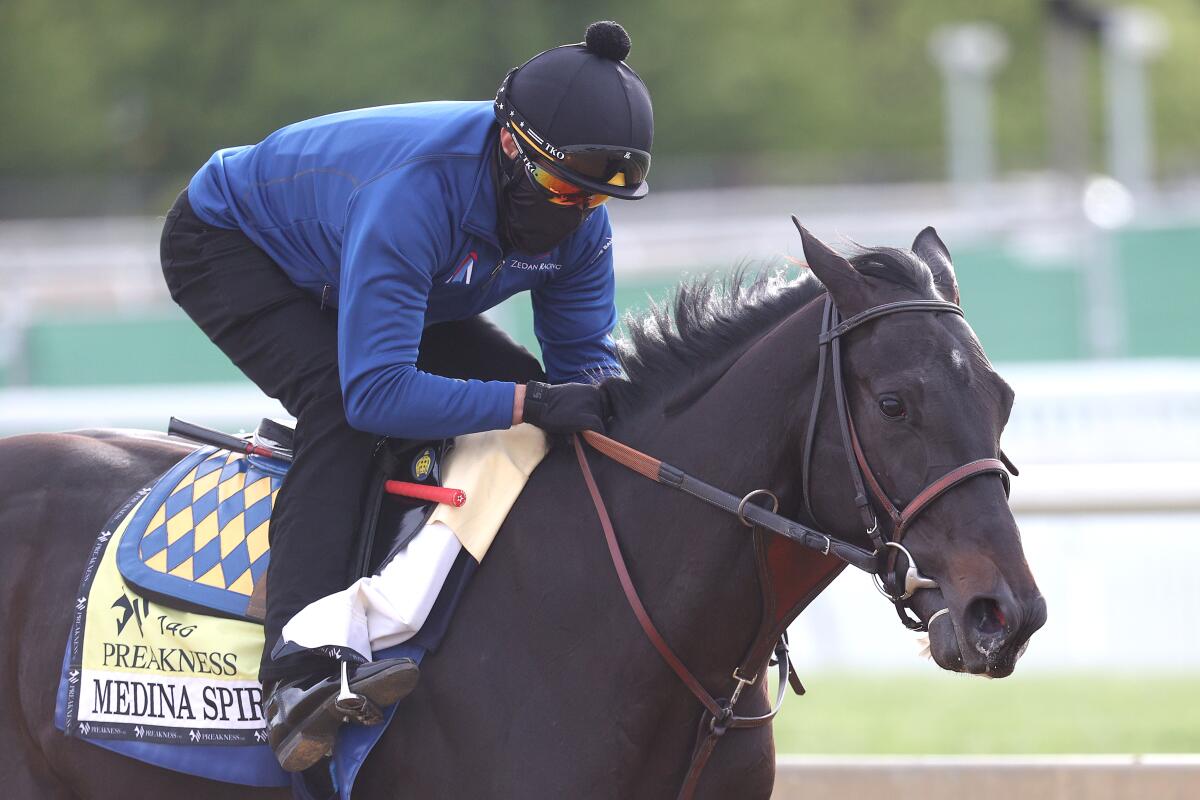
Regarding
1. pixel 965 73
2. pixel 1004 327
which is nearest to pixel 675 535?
pixel 1004 327

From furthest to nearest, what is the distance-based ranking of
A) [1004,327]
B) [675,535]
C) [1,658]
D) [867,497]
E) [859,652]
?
[1004,327]
[859,652]
[1,658]
[675,535]
[867,497]

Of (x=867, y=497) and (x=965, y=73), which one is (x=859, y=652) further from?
(x=965, y=73)

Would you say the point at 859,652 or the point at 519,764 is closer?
the point at 519,764

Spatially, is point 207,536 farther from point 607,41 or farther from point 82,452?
point 607,41

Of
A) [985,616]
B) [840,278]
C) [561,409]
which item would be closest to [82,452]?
[561,409]

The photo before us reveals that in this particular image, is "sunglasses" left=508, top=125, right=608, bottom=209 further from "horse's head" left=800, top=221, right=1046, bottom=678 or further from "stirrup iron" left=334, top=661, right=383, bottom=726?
"stirrup iron" left=334, top=661, right=383, bottom=726

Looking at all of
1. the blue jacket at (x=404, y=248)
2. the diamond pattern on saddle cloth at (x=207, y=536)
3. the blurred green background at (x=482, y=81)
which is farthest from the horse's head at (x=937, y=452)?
the blurred green background at (x=482, y=81)

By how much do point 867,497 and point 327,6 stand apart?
104ft

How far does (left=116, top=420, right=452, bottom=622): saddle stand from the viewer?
3.29 metres

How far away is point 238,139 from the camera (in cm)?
3148

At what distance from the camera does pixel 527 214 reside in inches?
128

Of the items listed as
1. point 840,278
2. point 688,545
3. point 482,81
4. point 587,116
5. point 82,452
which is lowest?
point 482,81

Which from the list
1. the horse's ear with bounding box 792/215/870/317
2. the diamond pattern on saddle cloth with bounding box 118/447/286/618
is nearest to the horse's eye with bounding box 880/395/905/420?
the horse's ear with bounding box 792/215/870/317

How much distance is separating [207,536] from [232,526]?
65mm
